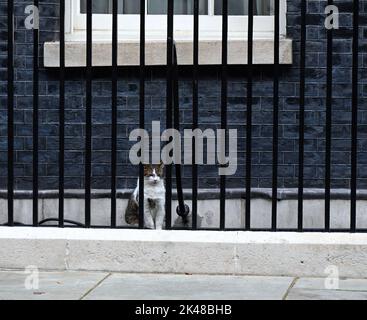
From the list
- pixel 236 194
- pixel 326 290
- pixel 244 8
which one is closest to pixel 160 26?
pixel 244 8

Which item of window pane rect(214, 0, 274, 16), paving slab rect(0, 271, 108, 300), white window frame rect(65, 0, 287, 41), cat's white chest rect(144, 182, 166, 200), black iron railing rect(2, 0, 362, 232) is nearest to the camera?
paving slab rect(0, 271, 108, 300)

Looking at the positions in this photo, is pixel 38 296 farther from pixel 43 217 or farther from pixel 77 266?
pixel 43 217

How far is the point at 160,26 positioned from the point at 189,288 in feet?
Result: 9.61

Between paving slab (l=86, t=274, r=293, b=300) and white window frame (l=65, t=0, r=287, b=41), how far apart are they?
2.50 meters

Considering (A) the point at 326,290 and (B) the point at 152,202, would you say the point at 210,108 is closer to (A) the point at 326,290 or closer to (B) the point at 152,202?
(B) the point at 152,202

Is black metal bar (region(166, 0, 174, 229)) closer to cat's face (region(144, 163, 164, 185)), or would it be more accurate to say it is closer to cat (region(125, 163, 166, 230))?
cat (region(125, 163, 166, 230))

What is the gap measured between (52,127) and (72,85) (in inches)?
13.8

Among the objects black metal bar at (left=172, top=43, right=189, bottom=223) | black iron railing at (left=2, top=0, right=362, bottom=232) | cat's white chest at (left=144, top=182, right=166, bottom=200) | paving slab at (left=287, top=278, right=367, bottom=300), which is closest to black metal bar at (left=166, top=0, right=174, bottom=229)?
black iron railing at (left=2, top=0, right=362, bottom=232)

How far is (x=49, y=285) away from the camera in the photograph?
606 cm

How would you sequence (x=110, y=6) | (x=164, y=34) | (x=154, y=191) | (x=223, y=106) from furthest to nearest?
(x=110, y=6)
(x=164, y=34)
(x=154, y=191)
(x=223, y=106)

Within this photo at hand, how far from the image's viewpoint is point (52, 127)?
26.8 feet

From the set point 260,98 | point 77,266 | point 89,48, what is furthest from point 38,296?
point 260,98

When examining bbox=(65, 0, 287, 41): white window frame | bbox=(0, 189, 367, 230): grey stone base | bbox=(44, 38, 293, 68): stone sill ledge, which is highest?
bbox=(65, 0, 287, 41): white window frame

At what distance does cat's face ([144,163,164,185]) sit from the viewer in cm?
790
